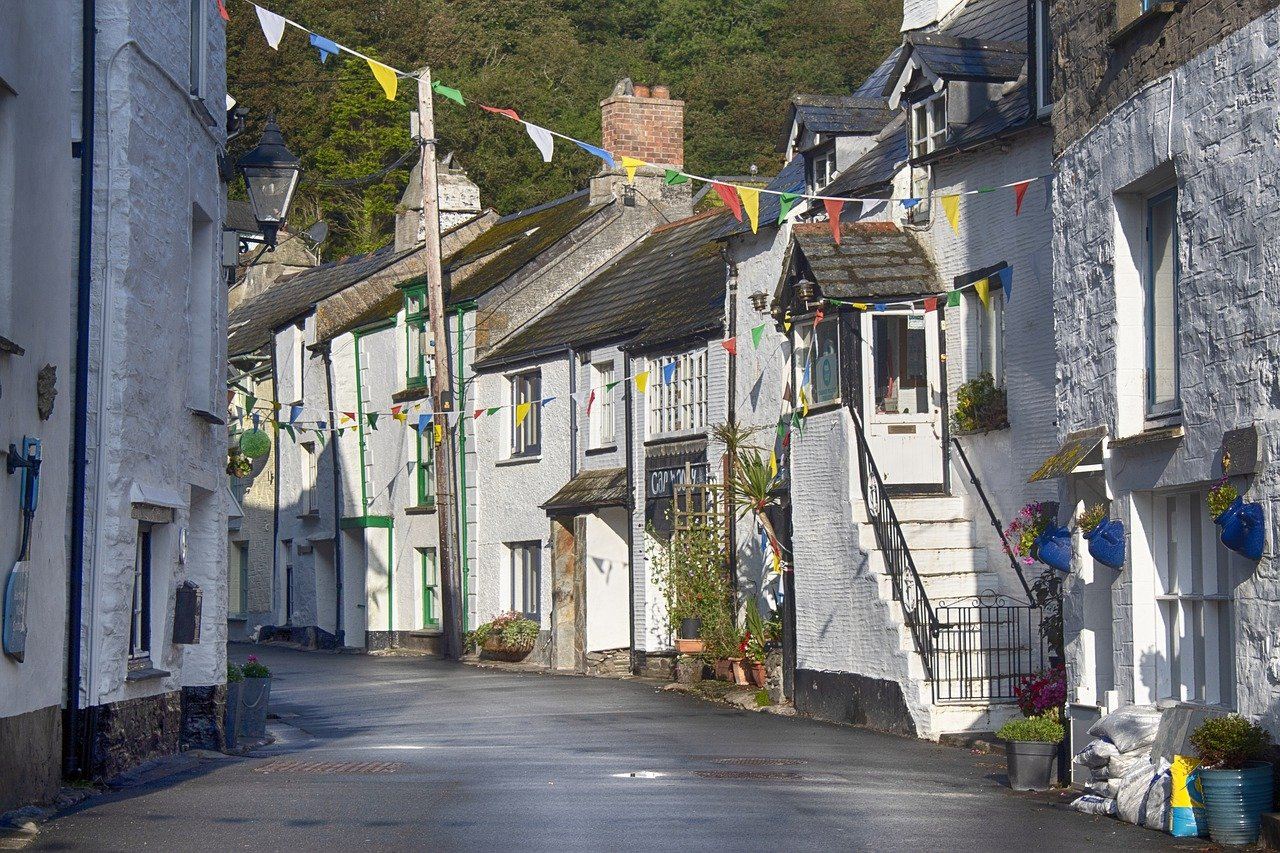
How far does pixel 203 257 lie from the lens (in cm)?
1741

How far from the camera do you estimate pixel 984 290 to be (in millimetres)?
19578

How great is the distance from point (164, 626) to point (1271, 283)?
9.41m

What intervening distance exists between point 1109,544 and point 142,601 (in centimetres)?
800

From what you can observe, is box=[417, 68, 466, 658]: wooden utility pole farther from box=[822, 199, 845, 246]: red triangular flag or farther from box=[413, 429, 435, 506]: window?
box=[822, 199, 845, 246]: red triangular flag

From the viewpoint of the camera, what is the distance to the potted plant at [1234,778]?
1050cm

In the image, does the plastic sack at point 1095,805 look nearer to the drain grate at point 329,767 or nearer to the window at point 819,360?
the drain grate at point 329,767

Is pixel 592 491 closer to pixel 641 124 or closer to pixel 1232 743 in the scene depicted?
pixel 641 124

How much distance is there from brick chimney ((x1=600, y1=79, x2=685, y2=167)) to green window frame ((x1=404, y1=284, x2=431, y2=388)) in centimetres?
485

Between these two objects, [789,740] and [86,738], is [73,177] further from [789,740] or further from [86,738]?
[789,740]

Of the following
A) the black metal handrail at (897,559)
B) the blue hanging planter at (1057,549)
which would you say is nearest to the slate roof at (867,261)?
the black metal handrail at (897,559)

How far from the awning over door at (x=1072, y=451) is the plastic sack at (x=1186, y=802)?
284 centimetres

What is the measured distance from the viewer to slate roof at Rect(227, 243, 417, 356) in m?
41.9

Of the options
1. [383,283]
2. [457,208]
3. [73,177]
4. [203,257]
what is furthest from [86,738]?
[457,208]

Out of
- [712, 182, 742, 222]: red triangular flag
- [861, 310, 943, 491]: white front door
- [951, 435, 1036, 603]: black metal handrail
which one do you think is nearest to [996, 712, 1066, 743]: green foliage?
[951, 435, 1036, 603]: black metal handrail
